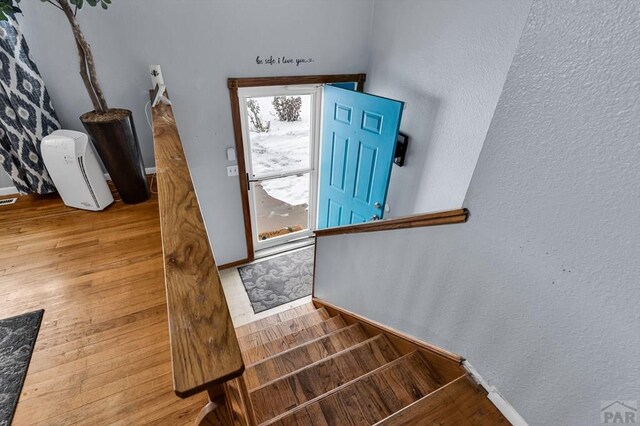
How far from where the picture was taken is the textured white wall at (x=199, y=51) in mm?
1874

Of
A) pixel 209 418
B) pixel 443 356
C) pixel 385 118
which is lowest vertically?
pixel 443 356

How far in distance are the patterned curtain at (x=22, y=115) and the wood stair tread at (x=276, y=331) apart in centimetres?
166

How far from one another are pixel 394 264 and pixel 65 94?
2.34m

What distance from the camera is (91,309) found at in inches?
47.8

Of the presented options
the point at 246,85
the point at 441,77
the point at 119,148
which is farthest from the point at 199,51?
the point at 441,77

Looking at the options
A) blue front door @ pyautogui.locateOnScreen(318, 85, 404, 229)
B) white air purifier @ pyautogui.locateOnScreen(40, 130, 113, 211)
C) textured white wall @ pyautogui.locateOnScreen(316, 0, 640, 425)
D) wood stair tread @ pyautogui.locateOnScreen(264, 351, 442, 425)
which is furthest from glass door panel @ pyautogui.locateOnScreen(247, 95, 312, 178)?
textured white wall @ pyautogui.locateOnScreen(316, 0, 640, 425)

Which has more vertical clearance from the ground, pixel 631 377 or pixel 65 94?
pixel 65 94

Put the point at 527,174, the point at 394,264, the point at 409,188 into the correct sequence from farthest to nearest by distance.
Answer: the point at 409,188 → the point at 394,264 → the point at 527,174

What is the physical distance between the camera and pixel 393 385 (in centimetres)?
132

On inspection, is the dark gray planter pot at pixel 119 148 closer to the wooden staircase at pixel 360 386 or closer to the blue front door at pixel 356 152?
the wooden staircase at pixel 360 386

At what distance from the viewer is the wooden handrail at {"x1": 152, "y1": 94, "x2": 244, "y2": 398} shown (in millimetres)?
431

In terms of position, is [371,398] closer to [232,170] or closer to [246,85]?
[232,170]

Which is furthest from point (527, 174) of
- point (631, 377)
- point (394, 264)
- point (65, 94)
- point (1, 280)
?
point (65, 94)

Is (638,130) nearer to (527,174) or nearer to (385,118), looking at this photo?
(527,174)
